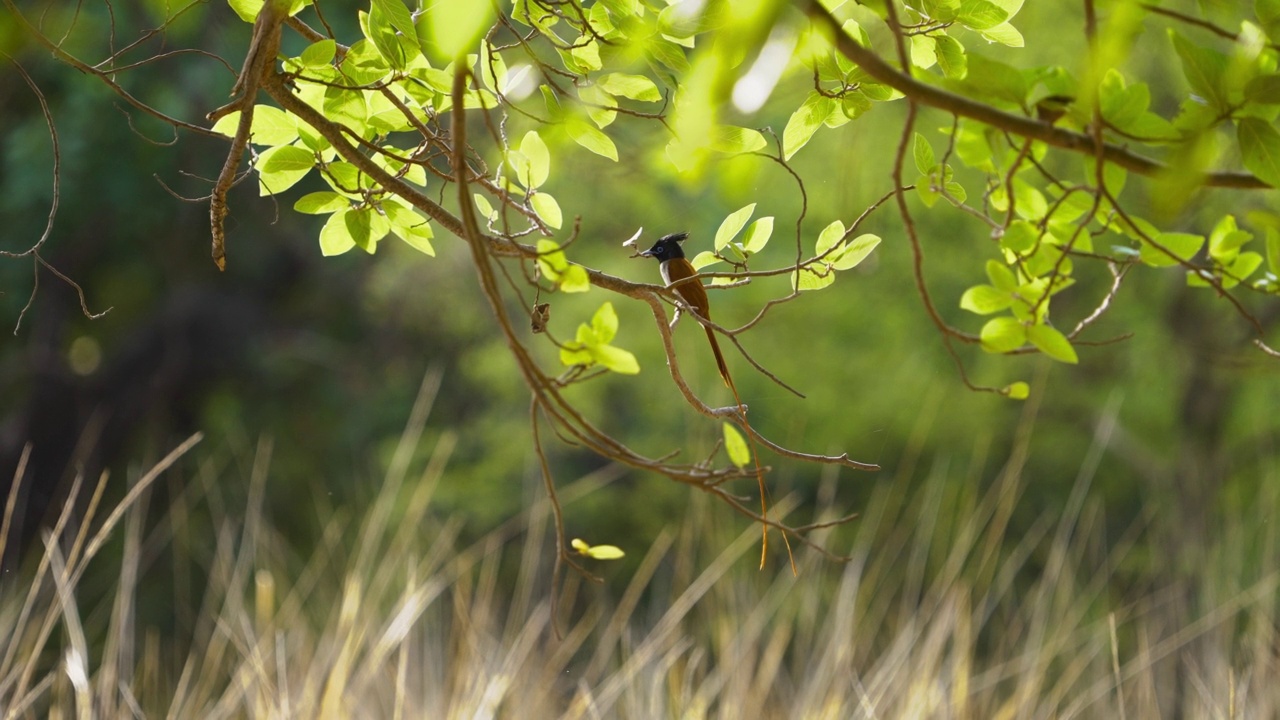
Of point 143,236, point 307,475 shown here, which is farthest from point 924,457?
point 143,236

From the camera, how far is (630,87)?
0.69 m

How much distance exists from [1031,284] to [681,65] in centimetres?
23

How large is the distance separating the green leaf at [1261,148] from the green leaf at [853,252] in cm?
25

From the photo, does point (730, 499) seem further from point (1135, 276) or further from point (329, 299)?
point (329, 299)

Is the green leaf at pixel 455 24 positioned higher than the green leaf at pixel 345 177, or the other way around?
the green leaf at pixel 455 24

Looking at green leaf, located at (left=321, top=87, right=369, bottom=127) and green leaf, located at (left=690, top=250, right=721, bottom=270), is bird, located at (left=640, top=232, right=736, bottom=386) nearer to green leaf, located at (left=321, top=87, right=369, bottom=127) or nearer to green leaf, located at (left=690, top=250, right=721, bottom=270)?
green leaf, located at (left=690, top=250, right=721, bottom=270)

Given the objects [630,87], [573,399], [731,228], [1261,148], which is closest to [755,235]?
[731,228]

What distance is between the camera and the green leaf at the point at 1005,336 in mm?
559

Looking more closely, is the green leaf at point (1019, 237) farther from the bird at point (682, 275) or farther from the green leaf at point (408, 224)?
the green leaf at point (408, 224)

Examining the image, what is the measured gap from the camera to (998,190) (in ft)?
2.11

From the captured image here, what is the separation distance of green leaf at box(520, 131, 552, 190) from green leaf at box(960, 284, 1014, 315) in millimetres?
255

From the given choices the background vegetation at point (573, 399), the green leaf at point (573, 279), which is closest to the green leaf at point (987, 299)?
the green leaf at point (573, 279)

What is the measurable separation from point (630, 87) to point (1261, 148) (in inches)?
14.9

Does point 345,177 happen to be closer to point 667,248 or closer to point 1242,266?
point 667,248
